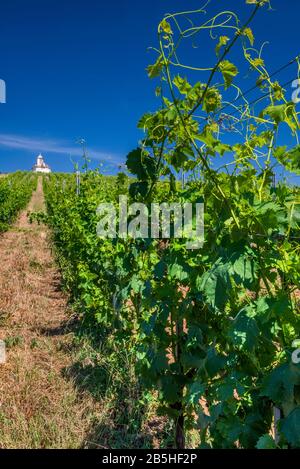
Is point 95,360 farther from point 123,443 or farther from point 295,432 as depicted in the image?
point 295,432

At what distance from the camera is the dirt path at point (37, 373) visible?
9.89 ft

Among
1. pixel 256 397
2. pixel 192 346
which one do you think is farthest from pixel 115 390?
pixel 256 397

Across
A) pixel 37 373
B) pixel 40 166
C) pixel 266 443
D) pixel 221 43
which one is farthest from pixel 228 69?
pixel 40 166

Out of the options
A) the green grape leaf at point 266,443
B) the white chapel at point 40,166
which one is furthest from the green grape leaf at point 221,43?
the white chapel at point 40,166

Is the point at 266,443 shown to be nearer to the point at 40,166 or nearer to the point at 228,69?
the point at 228,69

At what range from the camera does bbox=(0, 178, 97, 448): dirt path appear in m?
3.01

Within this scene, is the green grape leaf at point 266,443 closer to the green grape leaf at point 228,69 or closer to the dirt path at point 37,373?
the green grape leaf at point 228,69

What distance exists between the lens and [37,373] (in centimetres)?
389

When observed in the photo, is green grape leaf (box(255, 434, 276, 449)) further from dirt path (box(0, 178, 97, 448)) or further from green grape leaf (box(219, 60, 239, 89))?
dirt path (box(0, 178, 97, 448))

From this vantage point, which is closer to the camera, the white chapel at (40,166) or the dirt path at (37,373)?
the dirt path at (37,373)

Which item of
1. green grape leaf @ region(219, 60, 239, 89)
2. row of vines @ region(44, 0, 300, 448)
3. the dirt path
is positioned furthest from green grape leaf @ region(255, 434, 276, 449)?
the dirt path

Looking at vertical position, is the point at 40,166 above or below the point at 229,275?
above

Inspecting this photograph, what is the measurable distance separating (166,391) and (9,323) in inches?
125

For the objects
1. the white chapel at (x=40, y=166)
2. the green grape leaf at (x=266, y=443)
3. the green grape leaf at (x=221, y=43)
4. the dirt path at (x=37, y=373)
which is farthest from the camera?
the white chapel at (x=40, y=166)
